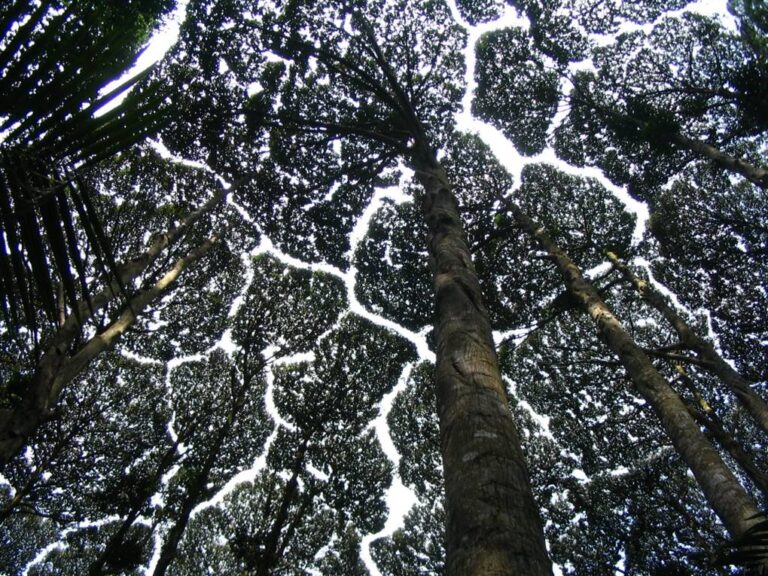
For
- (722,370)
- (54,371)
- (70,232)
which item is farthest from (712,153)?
(54,371)

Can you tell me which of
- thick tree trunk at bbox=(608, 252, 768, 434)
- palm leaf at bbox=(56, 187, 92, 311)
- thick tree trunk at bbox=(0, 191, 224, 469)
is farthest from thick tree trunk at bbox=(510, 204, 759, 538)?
thick tree trunk at bbox=(0, 191, 224, 469)

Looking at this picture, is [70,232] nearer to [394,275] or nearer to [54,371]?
[54,371]

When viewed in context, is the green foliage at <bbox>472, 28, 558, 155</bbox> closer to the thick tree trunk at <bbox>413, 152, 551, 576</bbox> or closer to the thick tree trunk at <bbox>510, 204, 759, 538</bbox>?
the thick tree trunk at <bbox>510, 204, 759, 538</bbox>

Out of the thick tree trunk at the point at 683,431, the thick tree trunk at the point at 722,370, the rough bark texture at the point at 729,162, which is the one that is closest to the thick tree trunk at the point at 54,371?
the thick tree trunk at the point at 683,431

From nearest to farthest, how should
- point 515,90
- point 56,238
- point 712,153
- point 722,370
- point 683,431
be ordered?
point 56,238
point 683,431
point 722,370
point 712,153
point 515,90

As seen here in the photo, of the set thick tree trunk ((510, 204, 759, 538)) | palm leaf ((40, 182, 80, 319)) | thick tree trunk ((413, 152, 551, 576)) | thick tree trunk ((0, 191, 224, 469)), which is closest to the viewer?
palm leaf ((40, 182, 80, 319))

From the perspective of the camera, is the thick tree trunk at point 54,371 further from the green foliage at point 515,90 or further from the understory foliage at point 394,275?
the green foliage at point 515,90
